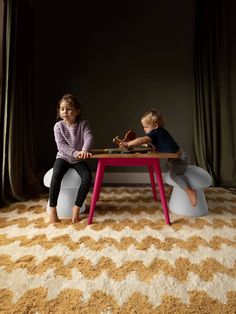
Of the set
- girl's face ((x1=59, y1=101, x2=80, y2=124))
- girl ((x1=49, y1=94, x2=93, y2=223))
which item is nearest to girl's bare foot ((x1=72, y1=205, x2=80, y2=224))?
girl ((x1=49, y1=94, x2=93, y2=223))

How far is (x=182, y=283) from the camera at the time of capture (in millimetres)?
762

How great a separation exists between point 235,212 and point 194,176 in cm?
42

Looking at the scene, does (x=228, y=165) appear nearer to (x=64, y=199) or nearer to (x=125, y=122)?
(x=125, y=122)

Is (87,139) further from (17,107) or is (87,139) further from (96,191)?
(17,107)

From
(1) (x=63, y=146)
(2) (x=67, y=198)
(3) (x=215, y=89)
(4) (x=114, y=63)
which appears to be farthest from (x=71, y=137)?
(3) (x=215, y=89)

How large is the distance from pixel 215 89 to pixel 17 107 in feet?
6.30

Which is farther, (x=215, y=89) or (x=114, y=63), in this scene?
(x=114, y=63)

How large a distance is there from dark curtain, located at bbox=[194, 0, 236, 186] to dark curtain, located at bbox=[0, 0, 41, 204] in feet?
5.57

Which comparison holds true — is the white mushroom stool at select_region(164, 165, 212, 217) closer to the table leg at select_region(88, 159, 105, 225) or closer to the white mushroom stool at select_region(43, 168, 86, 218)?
the table leg at select_region(88, 159, 105, 225)

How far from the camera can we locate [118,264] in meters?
0.88

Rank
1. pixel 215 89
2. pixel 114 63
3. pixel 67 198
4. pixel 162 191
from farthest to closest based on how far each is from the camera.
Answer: pixel 114 63
pixel 215 89
pixel 67 198
pixel 162 191

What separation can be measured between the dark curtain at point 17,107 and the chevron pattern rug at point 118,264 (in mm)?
368

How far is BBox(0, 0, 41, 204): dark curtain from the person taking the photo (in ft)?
5.35

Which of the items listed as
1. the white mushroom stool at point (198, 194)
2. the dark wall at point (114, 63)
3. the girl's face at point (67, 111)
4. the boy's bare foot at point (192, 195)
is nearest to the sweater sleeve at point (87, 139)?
the girl's face at point (67, 111)
